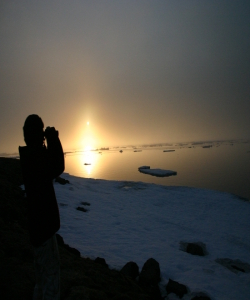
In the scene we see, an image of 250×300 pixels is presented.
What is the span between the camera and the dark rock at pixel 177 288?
18.9ft

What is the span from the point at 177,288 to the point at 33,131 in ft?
18.9

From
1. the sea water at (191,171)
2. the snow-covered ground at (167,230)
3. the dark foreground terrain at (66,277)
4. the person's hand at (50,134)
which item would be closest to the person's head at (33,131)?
the person's hand at (50,134)

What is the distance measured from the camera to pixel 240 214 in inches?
569

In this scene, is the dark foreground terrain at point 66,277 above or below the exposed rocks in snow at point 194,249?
above

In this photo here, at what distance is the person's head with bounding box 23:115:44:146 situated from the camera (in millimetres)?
2782

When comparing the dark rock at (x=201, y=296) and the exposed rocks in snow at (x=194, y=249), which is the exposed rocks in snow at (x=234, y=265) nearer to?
the exposed rocks in snow at (x=194, y=249)

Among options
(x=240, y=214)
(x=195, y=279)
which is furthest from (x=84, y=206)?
(x=240, y=214)

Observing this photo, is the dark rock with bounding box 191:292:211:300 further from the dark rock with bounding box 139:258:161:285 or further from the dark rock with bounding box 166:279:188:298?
the dark rock with bounding box 139:258:161:285

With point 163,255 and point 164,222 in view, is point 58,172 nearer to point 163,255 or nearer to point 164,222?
point 163,255

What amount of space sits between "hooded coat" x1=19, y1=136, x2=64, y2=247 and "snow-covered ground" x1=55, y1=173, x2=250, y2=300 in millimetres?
4676

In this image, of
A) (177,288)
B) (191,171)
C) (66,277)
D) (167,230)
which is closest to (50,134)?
(66,277)

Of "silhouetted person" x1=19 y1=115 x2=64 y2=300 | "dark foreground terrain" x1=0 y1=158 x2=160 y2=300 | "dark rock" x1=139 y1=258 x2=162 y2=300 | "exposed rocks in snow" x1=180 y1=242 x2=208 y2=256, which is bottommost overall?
"exposed rocks in snow" x1=180 y1=242 x2=208 y2=256

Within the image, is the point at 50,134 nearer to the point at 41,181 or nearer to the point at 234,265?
the point at 41,181

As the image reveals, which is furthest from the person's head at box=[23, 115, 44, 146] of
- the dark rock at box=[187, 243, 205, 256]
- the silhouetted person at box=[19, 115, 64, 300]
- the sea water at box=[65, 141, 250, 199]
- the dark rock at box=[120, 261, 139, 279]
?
the sea water at box=[65, 141, 250, 199]
